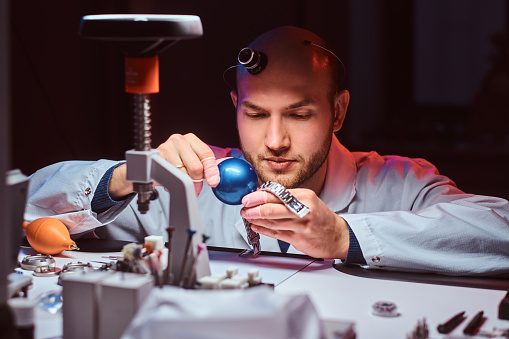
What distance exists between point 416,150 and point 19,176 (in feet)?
9.22

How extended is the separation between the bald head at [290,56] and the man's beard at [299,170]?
21cm

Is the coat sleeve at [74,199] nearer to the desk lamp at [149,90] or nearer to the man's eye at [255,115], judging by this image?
the man's eye at [255,115]

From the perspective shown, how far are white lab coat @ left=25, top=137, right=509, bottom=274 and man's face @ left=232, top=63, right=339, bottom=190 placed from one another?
7.9 inches

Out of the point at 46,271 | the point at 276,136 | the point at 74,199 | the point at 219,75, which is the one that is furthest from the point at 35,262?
the point at 219,75

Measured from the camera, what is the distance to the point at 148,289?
3.24 ft

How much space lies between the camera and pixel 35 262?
139 cm

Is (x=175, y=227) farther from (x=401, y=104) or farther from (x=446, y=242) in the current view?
(x=401, y=104)

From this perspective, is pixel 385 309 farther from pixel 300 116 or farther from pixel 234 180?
pixel 300 116

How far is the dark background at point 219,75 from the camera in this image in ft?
7.35

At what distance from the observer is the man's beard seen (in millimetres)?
1798

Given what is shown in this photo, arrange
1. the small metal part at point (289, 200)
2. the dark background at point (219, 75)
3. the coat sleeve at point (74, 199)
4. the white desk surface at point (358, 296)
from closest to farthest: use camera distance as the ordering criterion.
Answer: the white desk surface at point (358, 296) → the small metal part at point (289, 200) → the coat sleeve at point (74, 199) → the dark background at point (219, 75)

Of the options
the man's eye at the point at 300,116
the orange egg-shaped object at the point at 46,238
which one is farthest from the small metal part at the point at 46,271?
the man's eye at the point at 300,116

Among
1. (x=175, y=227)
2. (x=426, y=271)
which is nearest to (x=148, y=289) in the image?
(x=175, y=227)

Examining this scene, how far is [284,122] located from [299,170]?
16 cm
